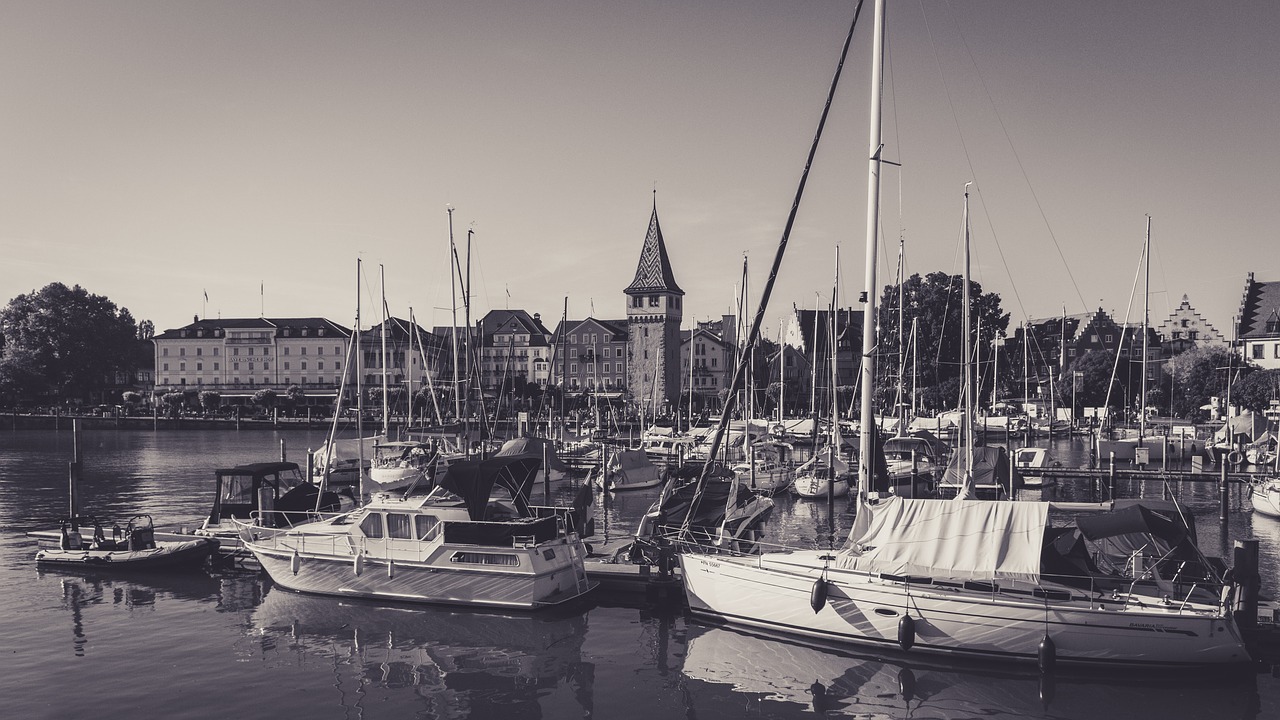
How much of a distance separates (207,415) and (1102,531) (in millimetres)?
125277

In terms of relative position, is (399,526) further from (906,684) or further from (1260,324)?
(1260,324)

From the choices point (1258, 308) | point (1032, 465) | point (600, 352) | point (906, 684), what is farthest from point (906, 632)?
point (600, 352)

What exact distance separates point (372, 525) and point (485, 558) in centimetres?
362

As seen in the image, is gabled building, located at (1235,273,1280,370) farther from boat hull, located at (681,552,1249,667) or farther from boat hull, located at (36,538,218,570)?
boat hull, located at (36,538,218,570)

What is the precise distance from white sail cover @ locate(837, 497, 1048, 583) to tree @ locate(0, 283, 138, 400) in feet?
430

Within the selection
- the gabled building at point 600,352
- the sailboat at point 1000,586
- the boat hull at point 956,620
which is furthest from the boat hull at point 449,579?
the gabled building at point 600,352

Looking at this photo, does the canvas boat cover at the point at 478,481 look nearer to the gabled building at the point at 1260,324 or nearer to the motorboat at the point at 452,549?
the motorboat at the point at 452,549

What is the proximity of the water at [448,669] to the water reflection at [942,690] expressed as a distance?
4 cm

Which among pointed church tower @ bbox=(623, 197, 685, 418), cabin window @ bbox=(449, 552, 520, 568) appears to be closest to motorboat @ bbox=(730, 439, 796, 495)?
cabin window @ bbox=(449, 552, 520, 568)

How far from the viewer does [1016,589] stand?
19.6 metres

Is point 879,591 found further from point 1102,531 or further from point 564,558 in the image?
point 564,558

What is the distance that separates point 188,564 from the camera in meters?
29.7

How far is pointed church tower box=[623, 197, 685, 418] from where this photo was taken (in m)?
111

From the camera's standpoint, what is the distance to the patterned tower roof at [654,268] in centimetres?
11094
